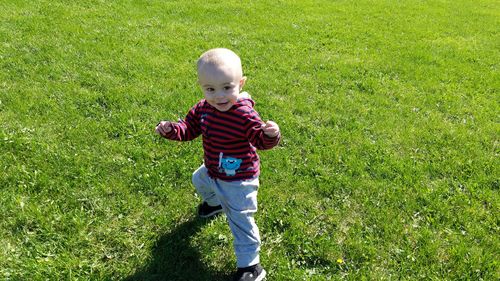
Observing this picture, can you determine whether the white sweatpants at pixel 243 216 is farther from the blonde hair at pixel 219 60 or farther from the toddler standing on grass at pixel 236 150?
the blonde hair at pixel 219 60

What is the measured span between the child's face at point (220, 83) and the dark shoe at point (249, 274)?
135cm

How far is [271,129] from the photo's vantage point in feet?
9.85

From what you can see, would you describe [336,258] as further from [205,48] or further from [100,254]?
[205,48]

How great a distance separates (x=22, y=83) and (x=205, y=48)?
10.6 feet

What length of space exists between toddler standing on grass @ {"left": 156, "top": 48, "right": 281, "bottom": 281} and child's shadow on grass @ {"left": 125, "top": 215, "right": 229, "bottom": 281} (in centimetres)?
35

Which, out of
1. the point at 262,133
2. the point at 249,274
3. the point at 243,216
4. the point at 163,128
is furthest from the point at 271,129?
the point at 249,274

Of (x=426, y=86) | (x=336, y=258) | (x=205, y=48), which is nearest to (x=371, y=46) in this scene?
(x=426, y=86)

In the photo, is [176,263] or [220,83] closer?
[220,83]

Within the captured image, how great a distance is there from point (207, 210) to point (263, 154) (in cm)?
128

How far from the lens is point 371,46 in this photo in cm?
901

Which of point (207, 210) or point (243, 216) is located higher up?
point (243, 216)

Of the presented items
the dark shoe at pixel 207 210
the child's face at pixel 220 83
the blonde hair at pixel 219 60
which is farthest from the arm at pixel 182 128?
the dark shoe at pixel 207 210

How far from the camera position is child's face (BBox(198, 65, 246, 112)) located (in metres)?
2.89

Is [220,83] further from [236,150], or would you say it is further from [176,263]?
[176,263]
